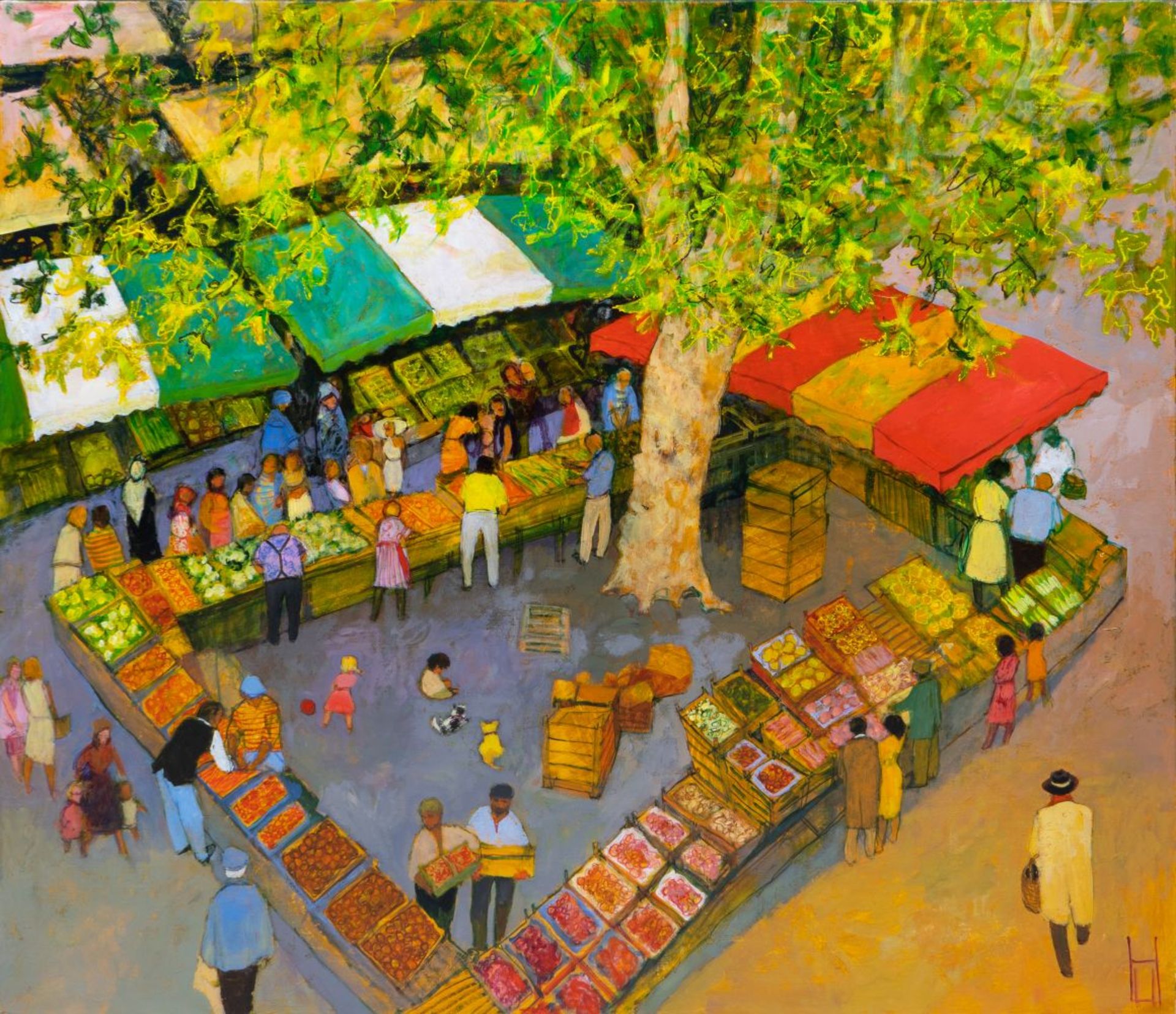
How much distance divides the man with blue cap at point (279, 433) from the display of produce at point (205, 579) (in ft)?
2.79

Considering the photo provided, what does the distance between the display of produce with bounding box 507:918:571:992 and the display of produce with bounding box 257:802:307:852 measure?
1.37 meters

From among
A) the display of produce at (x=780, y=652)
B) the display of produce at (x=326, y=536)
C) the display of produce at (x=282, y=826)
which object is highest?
the display of produce at (x=326, y=536)

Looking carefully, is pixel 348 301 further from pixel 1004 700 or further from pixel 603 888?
pixel 1004 700

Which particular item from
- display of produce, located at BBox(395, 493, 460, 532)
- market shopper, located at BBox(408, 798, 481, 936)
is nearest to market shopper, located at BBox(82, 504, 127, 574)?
display of produce, located at BBox(395, 493, 460, 532)

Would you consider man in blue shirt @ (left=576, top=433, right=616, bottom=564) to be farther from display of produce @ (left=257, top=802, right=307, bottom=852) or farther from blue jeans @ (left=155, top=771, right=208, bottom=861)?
blue jeans @ (left=155, top=771, right=208, bottom=861)

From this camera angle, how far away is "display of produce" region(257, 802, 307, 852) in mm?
8758

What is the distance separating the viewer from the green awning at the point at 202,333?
28.1 ft

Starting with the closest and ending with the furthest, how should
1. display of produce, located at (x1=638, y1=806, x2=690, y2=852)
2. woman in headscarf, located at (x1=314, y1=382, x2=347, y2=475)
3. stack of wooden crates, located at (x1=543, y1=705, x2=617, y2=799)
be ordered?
display of produce, located at (x1=638, y1=806, x2=690, y2=852) < stack of wooden crates, located at (x1=543, y1=705, x2=617, y2=799) < woman in headscarf, located at (x1=314, y1=382, x2=347, y2=475)

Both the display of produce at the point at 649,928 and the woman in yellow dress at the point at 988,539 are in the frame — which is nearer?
the display of produce at the point at 649,928

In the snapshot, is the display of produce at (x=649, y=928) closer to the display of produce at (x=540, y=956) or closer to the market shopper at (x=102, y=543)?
the display of produce at (x=540, y=956)

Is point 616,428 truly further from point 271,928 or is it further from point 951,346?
point 271,928

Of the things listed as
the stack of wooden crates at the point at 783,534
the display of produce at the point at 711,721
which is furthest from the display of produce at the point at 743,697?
the stack of wooden crates at the point at 783,534

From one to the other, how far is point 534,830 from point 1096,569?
12.2 ft

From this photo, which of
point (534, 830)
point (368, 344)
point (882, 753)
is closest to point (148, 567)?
point (368, 344)
